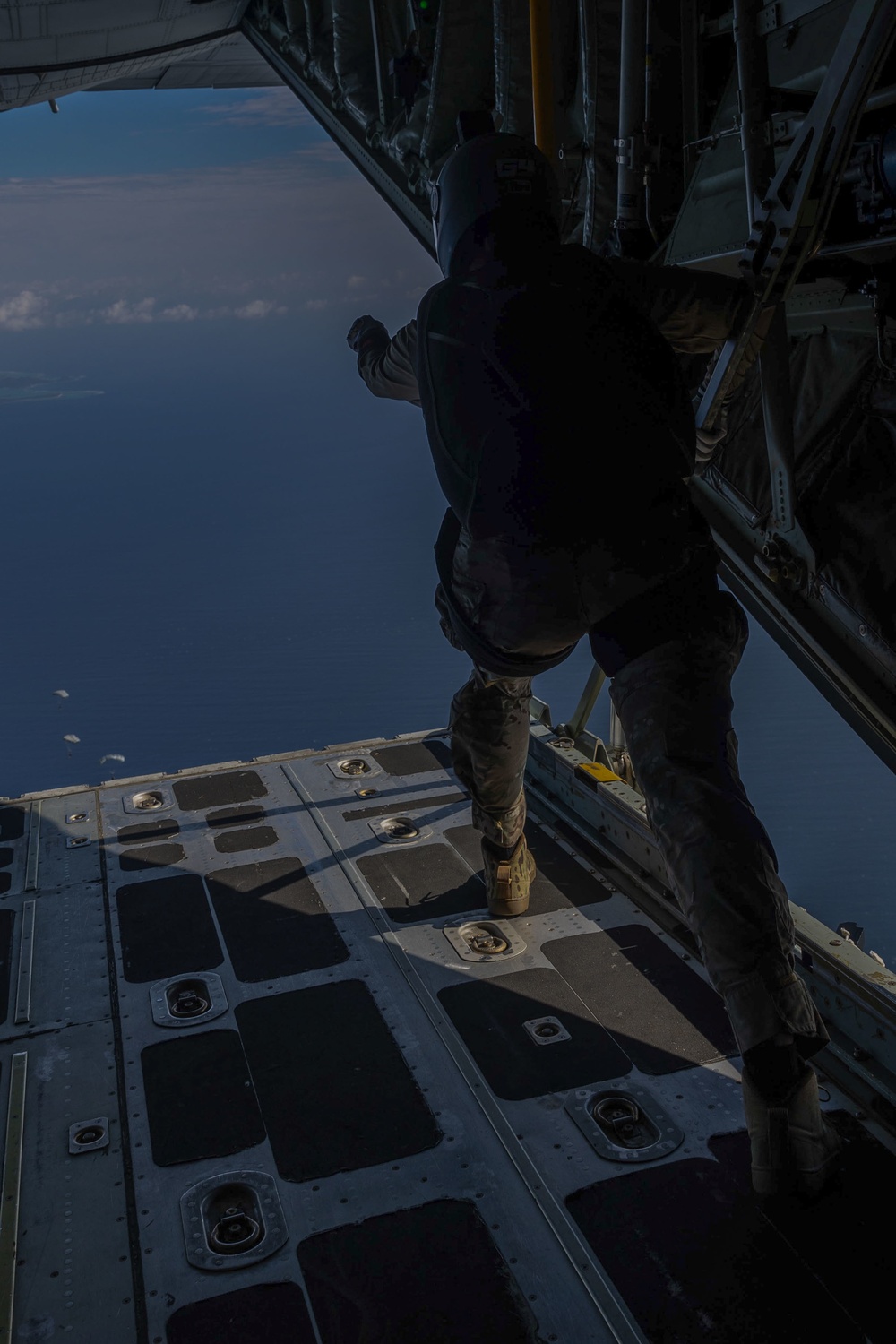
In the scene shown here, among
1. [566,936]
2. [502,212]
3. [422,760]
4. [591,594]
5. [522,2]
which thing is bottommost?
[422,760]

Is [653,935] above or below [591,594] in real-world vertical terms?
below

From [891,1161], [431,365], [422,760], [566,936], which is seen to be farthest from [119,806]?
[891,1161]

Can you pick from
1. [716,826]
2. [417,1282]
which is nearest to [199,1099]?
[417,1282]

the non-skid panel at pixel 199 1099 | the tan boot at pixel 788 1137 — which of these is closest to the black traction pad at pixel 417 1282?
the non-skid panel at pixel 199 1099

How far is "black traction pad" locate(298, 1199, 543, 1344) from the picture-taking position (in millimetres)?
2723

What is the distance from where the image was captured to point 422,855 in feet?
17.8

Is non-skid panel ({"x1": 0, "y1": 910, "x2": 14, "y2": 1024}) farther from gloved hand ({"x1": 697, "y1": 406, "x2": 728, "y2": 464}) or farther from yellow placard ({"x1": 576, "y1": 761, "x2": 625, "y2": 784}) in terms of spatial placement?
gloved hand ({"x1": 697, "y1": 406, "x2": 728, "y2": 464})

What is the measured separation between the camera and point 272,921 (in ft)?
15.8

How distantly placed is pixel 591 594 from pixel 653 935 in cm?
209

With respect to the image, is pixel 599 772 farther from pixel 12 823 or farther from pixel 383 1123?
pixel 12 823

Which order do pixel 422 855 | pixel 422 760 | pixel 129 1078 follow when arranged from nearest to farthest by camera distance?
pixel 129 1078
pixel 422 855
pixel 422 760

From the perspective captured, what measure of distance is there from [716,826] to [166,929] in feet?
9.63

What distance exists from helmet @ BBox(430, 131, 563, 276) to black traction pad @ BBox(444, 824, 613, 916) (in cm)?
273

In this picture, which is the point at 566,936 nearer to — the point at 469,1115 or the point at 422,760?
the point at 469,1115
